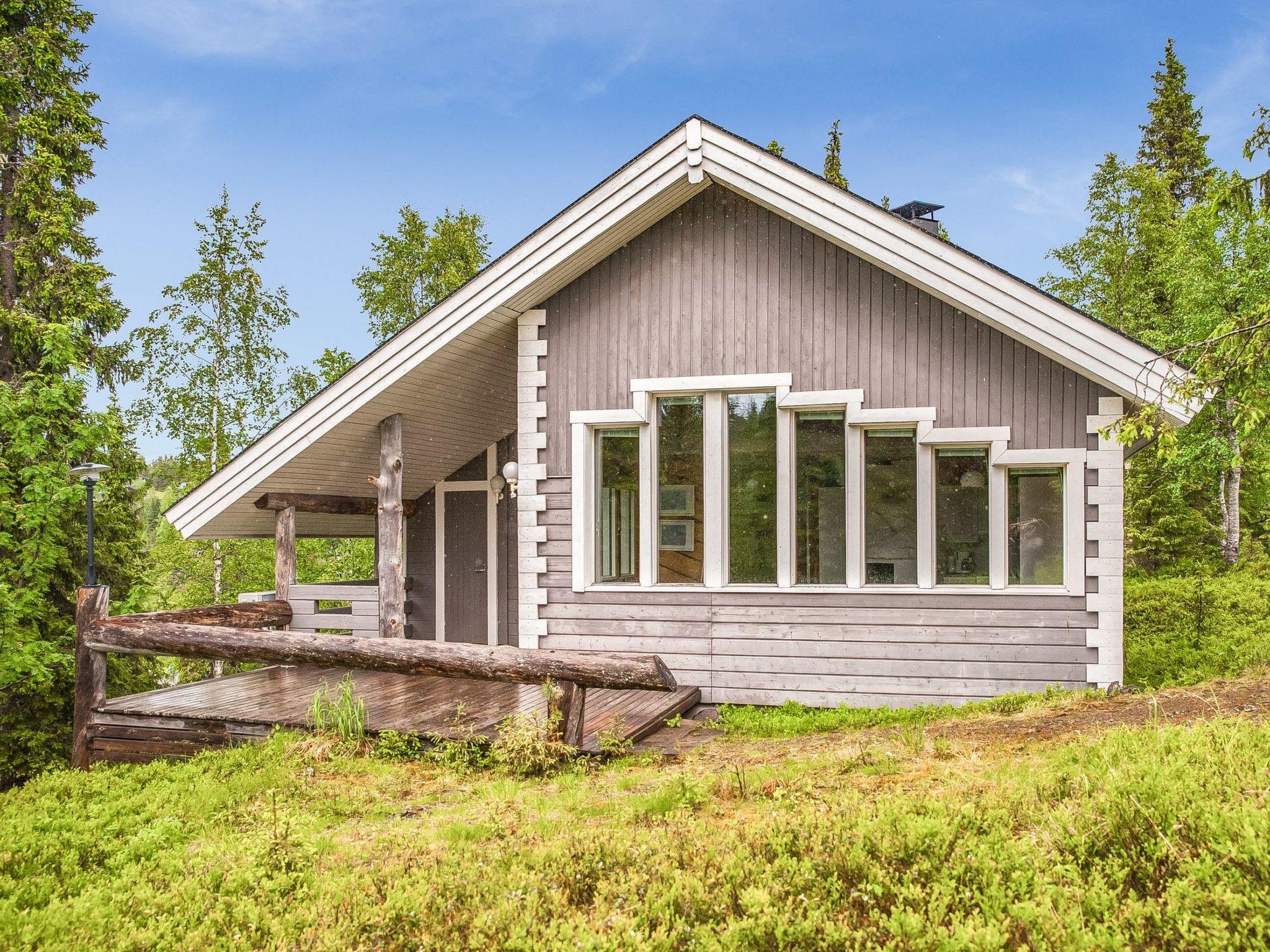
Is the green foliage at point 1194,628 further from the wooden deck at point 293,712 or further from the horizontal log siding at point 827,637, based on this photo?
the wooden deck at point 293,712

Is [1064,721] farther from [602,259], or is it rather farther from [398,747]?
[602,259]

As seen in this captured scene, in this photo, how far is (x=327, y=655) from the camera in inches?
290

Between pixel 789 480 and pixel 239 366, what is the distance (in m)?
17.7

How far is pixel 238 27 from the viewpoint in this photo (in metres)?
39.4

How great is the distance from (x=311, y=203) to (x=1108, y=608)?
186ft

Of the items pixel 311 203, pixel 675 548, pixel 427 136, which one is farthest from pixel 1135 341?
pixel 311 203

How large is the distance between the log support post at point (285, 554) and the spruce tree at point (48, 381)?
3.61m

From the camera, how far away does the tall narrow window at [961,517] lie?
8.16 meters

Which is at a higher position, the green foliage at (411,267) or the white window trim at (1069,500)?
the green foliage at (411,267)

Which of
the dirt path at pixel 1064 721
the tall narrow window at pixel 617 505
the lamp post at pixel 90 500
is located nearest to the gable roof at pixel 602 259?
the lamp post at pixel 90 500

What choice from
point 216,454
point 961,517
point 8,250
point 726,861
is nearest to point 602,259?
point 961,517

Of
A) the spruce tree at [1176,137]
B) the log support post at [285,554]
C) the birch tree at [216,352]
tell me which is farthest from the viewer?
the spruce tree at [1176,137]

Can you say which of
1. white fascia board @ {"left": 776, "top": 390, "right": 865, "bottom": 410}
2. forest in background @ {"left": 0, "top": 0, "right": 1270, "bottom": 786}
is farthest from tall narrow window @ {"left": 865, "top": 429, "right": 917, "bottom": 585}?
forest in background @ {"left": 0, "top": 0, "right": 1270, "bottom": 786}

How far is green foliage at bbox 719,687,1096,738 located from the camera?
7480 mm
